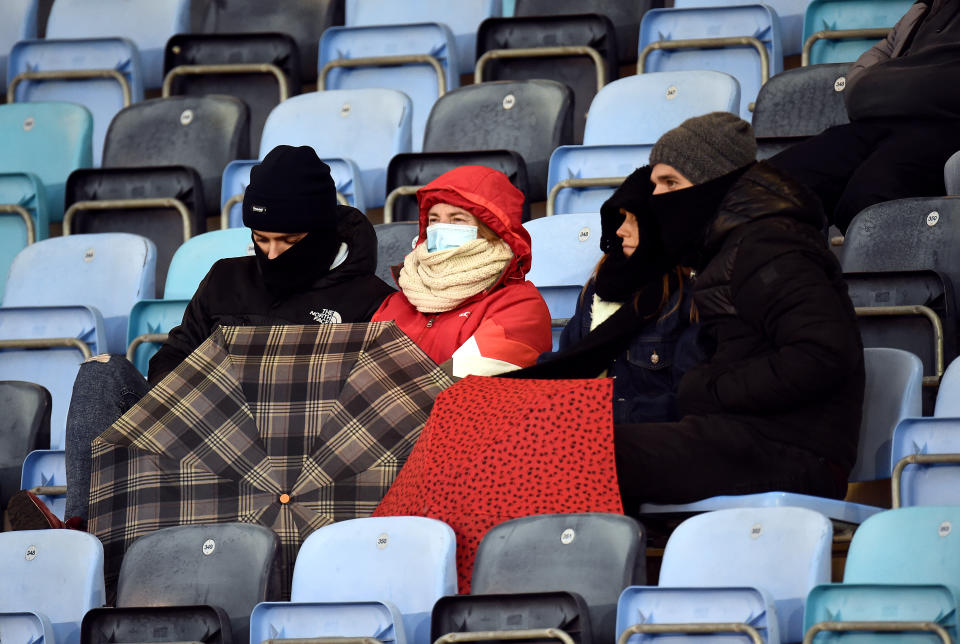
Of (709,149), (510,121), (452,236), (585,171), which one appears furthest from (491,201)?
(510,121)

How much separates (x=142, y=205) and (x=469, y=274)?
165cm

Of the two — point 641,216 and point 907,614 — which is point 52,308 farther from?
point 907,614

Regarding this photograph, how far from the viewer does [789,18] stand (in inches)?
222

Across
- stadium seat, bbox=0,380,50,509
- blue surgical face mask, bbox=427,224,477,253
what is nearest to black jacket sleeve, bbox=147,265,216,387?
stadium seat, bbox=0,380,50,509

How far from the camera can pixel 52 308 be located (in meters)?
4.39

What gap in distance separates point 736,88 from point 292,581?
91.6 inches

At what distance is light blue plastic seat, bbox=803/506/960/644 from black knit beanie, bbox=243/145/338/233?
5.34 ft

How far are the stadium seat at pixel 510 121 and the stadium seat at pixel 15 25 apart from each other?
210cm

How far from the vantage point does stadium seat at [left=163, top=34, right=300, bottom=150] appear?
5.81 meters

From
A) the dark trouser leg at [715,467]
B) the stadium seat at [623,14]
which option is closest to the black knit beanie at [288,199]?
the dark trouser leg at [715,467]

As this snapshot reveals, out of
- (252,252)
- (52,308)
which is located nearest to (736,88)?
(252,252)

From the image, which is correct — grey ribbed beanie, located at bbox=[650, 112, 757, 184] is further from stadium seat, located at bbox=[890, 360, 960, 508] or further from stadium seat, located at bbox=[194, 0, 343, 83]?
stadium seat, located at bbox=[194, 0, 343, 83]

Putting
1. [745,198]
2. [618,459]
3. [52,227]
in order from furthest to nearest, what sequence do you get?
[52,227], [745,198], [618,459]

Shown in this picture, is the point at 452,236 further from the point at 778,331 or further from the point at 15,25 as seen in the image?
the point at 15,25
